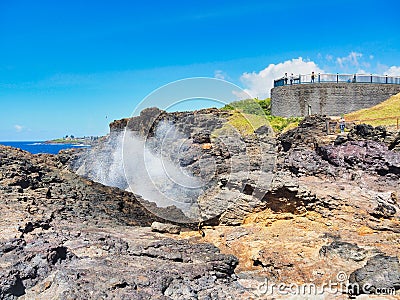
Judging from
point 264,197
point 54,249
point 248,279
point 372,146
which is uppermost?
point 372,146

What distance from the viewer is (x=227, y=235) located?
9.27 m

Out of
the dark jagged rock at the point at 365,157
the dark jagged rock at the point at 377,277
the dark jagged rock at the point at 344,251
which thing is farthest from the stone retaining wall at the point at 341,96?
the dark jagged rock at the point at 377,277

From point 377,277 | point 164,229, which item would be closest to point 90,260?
point 164,229

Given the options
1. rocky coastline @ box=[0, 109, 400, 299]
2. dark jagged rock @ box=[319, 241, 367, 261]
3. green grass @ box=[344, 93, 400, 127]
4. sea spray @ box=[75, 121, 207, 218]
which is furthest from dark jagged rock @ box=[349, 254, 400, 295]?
green grass @ box=[344, 93, 400, 127]

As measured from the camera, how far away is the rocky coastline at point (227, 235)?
20.5 feet

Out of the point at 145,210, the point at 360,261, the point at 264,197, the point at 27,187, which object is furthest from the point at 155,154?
the point at 360,261

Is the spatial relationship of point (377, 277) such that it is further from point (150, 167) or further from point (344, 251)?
point (150, 167)

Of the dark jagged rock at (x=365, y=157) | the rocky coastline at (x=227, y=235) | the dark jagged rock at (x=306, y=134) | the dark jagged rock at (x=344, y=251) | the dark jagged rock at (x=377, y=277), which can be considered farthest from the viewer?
the dark jagged rock at (x=306, y=134)

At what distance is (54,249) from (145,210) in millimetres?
9176

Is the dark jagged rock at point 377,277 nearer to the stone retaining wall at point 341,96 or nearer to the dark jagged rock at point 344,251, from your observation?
the dark jagged rock at point 344,251

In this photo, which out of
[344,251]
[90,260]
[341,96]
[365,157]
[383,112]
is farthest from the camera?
[341,96]

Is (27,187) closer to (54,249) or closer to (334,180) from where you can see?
(54,249)

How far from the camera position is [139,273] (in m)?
6.59

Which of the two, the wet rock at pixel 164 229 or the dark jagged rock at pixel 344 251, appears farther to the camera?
the wet rock at pixel 164 229
